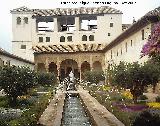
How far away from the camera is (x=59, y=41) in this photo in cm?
5797

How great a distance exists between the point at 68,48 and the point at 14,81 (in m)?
38.2

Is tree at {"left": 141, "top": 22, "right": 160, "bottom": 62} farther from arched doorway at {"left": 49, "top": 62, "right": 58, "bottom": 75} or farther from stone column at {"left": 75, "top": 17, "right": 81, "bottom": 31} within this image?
arched doorway at {"left": 49, "top": 62, "right": 58, "bottom": 75}

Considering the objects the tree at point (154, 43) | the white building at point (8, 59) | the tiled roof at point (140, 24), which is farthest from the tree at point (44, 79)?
the tree at point (154, 43)

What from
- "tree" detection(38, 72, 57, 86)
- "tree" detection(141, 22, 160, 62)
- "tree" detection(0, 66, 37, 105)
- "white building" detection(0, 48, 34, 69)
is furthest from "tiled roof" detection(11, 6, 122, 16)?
"tree" detection(141, 22, 160, 62)

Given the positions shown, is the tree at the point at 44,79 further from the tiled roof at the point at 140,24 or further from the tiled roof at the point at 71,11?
the tiled roof at the point at 71,11

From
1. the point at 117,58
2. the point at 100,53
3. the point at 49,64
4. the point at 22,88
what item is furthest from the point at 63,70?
the point at 22,88

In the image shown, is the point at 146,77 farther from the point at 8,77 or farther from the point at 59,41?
the point at 59,41

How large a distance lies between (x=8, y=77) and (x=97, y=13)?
132 ft

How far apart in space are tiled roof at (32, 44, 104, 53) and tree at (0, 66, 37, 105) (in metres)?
35.9

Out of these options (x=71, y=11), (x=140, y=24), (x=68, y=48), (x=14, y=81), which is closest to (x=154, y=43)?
(x=14, y=81)

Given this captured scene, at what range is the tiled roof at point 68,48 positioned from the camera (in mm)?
55188

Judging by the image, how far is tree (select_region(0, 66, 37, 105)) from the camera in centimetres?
1836

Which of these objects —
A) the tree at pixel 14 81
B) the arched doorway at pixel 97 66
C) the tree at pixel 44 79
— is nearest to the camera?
the tree at pixel 14 81

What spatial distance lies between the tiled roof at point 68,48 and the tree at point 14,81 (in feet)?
118
